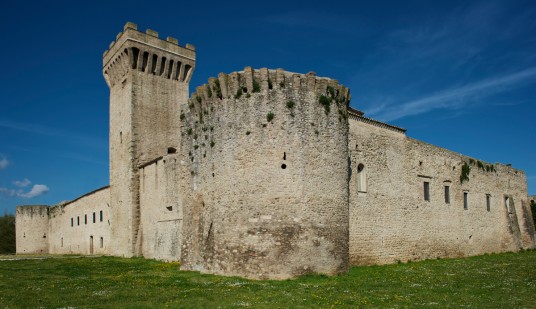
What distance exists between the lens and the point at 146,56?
1244 inches

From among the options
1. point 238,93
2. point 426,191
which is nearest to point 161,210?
point 238,93

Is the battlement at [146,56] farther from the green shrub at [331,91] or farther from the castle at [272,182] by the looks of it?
the green shrub at [331,91]

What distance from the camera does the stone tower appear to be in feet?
97.7

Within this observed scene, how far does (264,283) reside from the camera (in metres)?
14.6

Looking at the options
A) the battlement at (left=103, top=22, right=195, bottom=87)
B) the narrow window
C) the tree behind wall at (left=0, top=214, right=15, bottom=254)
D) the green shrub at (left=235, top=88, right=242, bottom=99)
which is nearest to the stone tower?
the battlement at (left=103, top=22, right=195, bottom=87)

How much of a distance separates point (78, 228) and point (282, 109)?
29.6 meters

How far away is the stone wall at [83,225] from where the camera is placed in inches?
1328

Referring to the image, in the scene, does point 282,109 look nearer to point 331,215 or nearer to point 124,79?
point 331,215

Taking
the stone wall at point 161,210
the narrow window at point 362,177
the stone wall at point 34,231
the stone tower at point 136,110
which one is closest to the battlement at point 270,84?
the narrow window at point 362,177

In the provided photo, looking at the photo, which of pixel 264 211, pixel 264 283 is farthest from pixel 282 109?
pixel 264 283

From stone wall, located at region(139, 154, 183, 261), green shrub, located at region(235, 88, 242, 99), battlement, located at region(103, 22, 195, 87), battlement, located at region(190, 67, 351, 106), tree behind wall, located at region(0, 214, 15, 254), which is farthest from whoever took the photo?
tree behind wall, located at region(0, 214, 15, 254)

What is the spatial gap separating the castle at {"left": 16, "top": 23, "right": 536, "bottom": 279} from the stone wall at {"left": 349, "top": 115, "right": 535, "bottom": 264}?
0.09 metres

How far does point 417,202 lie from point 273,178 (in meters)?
10.9

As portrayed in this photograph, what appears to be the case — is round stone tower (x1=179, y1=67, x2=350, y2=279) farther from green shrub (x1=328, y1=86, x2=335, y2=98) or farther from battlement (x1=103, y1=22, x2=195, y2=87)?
battlement (x1=103, y1=22, x2=195, y2=87)
